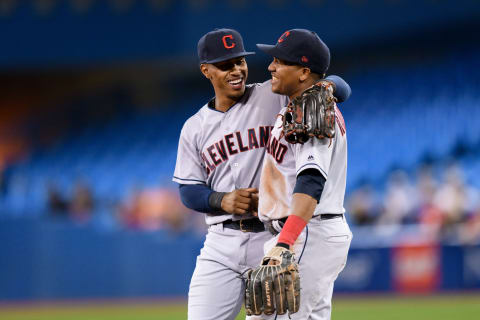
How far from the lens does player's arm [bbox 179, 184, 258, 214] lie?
4.12 metres

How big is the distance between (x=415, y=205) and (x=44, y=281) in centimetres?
555

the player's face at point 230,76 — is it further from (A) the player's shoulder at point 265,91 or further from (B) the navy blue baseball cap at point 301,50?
(B) the navy blue baseball cap at point 301,50

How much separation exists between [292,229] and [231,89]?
1.20 m

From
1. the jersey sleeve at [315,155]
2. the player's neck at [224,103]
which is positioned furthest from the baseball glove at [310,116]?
the player's neck at [224,103]

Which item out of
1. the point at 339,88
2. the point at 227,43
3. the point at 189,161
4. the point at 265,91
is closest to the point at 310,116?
the point at 339,88

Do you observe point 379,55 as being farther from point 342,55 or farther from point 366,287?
point 366,287

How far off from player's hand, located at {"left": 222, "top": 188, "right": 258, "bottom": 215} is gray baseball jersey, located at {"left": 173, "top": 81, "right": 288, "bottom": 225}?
0.17 m

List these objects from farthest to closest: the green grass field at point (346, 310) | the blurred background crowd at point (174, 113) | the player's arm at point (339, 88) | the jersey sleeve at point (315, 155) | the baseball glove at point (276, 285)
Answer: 1. the blurred background crowd at point (174, 113)
2. the green grass field at point (346, 310)
3. the player's arm at point (339, 88)
4. the jersey sleeve at point (315, 155)
5. the baseball glove at point (276, 285)

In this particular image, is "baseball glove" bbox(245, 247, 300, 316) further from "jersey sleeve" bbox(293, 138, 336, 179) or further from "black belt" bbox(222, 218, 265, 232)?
"black belt" bbox(222, 218, 265, 232)

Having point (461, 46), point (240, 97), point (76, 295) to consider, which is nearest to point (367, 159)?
point (461, 46)

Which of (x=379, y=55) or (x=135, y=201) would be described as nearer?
(x=135, y=201)

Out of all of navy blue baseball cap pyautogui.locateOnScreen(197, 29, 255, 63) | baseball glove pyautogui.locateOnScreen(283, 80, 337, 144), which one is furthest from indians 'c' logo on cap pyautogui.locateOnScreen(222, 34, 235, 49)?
baseball glove pyautogui.locateOnScreen(283, 80, 337, 144)

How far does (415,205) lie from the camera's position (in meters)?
11.3

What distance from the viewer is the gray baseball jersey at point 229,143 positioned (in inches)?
170
